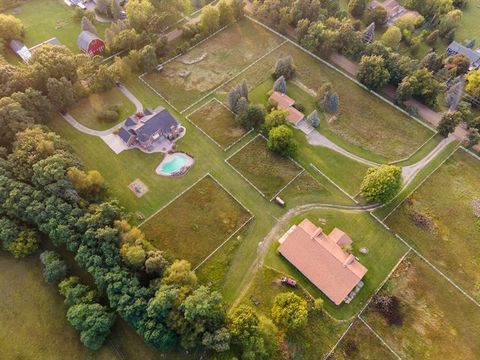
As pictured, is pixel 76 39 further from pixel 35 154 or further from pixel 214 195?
pixel 214 195

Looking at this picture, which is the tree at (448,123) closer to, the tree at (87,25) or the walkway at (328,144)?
the walkway at (328,144)

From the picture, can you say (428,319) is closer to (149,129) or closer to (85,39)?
(149,129)

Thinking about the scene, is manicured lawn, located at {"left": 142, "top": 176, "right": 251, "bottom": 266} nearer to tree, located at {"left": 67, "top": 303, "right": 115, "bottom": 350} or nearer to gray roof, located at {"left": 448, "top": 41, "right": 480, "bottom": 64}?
tree, located at {"left": 67, "top": 303, "right": 115, "bottom": 350}

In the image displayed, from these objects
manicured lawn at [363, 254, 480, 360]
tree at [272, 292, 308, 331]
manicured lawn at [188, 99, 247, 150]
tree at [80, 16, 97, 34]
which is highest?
tree at [80, 16, 97, 34]

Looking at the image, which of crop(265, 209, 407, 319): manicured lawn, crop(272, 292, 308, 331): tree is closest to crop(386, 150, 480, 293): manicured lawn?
crop(265, 209, 407, 319): manicured lawn

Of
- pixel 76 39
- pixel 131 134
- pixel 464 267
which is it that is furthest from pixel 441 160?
pixel 76 39

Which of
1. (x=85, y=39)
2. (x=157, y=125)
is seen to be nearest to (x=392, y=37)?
(x=157, y=125)
